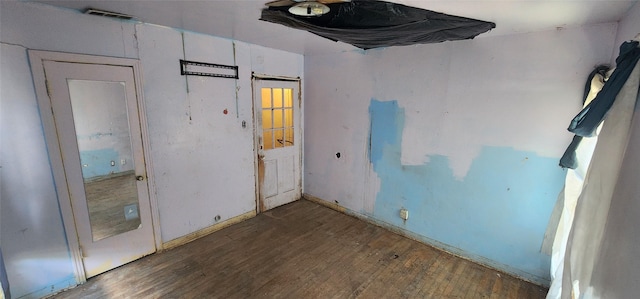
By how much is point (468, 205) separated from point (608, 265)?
5.31 ft

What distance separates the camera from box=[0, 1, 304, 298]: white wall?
1982 millimetres

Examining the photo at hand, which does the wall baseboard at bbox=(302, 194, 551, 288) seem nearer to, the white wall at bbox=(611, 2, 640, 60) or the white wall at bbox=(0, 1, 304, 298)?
the white wall at bbox=(0, 1, 304, 298)

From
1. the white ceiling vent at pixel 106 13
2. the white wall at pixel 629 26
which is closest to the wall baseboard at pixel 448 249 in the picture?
the white wall at pixel 629 26

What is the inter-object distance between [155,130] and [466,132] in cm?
319

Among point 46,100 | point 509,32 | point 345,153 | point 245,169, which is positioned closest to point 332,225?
point 345,153

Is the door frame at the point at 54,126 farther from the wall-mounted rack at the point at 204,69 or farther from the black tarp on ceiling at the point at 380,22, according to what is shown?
the black tarp on ceiling at the point at 380,22

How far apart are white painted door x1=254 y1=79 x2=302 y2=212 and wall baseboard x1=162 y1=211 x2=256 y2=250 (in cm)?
27

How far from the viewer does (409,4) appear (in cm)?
171

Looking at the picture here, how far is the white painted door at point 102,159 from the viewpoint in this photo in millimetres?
2211

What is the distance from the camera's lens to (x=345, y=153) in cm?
383

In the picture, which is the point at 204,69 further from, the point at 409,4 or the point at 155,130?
the point at 409,4

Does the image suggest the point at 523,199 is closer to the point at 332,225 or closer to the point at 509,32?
the point at 509,32

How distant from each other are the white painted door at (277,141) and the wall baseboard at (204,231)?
272 millimetres

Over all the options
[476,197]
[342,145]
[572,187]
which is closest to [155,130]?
[342,145]
